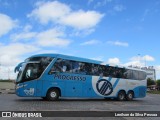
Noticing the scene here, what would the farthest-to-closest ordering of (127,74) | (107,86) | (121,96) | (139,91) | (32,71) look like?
(139,91) → (127,74) → (121,96) → (107,86) → (32,71)

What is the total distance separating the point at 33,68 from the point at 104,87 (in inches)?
270

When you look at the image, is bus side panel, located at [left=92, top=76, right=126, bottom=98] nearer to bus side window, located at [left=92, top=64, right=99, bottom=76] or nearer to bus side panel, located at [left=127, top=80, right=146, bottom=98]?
bus side window, located at [left=92, top=64, right=99, bottom=76]

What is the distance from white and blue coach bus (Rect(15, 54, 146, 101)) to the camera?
2230 centimetres

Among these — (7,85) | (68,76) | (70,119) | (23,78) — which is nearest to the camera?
(70,119)

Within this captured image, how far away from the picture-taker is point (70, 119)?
1130 centimetres

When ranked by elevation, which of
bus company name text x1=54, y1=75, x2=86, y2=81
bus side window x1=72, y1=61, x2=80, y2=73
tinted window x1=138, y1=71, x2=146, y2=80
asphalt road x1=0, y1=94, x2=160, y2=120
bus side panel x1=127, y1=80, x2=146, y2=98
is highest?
bus side window x1=72, y1=61, x2=80, y2=73

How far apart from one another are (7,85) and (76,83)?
50890mm

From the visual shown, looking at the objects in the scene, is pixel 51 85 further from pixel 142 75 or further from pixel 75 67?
pixel 142 75

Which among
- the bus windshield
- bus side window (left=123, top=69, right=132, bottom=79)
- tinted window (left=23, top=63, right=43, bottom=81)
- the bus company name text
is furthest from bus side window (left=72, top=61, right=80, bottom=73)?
bus side window (left=123, top=69, right=132, bottom=79)

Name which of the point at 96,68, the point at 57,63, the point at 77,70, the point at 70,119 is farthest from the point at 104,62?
the point at 70,119

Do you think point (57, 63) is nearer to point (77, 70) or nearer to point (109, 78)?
point (77, 70)

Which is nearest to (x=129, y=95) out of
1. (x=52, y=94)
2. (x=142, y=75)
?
(x=142, y=75)

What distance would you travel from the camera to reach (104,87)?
87.6 feet

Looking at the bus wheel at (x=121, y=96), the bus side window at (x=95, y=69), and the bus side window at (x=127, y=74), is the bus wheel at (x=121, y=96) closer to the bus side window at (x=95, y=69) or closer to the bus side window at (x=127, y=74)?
the bus side window at (x=127, y=74)
